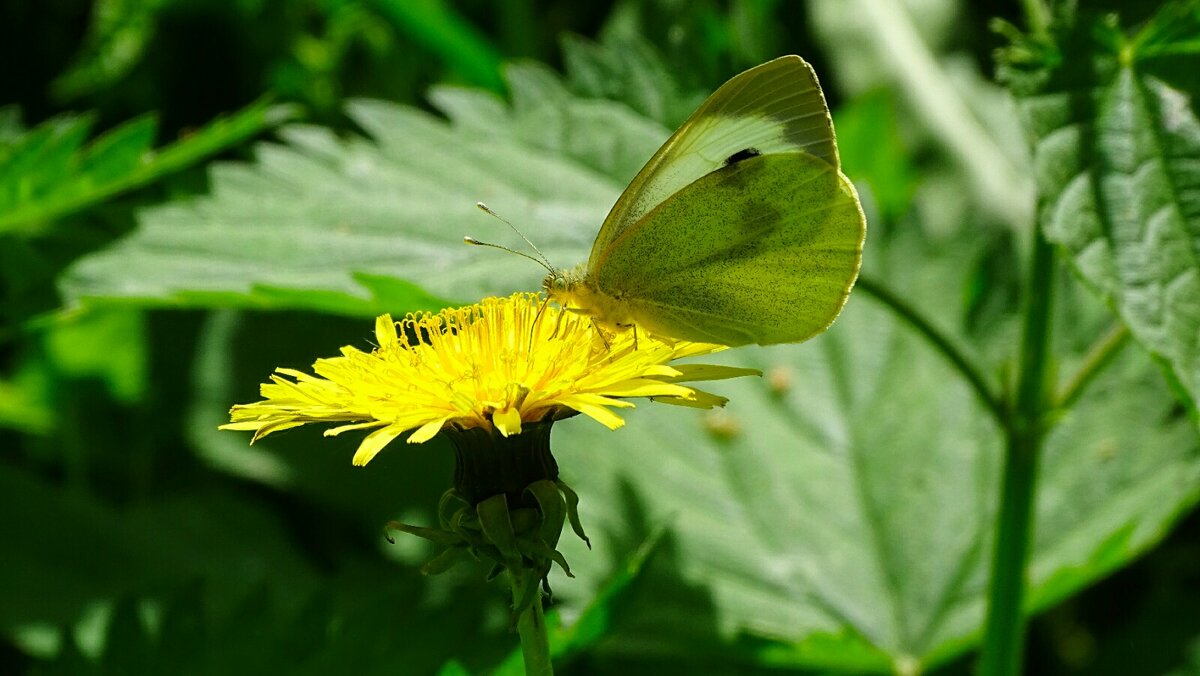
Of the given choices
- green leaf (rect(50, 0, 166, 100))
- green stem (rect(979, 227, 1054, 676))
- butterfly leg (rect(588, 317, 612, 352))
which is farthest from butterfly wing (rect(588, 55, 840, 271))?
green leaf (rect(50, 0, 166, 100))

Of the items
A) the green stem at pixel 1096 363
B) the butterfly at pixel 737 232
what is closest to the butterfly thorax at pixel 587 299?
the butterfly at pixel 737 232

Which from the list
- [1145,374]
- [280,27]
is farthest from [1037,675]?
[280,27]

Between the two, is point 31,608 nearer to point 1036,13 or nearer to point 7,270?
point 7,270

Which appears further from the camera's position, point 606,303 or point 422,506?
point 422,506

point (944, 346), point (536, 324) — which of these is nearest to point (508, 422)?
point (536, 324)

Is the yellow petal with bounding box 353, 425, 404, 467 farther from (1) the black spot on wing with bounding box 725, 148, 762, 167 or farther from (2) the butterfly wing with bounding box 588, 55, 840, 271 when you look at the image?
(1) the black spot on wing with bounding box 725, 148, 762, 167

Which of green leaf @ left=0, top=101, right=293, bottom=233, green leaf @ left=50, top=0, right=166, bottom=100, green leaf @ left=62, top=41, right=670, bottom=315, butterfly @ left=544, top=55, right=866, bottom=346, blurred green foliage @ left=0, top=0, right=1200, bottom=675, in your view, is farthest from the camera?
green leaf @ left=50, top=0, right=166, bottom=100

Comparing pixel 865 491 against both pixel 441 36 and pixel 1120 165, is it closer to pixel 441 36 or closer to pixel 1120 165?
pixel 1120 165
